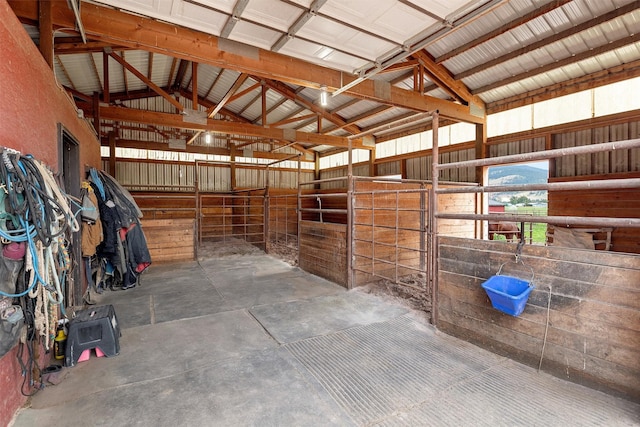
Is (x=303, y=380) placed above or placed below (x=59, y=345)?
below

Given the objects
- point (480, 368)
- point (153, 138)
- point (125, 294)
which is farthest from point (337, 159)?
point (480, 368)

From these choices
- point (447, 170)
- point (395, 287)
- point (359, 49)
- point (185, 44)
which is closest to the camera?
point (359, 49)

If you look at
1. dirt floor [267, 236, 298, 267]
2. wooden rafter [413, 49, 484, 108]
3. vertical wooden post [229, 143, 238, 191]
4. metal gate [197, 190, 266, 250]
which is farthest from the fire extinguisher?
vertical wooden post [229, 143, 238, 191]

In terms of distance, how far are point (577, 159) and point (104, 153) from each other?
12977 millimetres

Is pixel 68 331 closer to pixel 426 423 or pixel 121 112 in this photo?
pixel 426 423

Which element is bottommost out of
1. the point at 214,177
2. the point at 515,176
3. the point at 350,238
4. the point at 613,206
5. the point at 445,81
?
the point at 350,238

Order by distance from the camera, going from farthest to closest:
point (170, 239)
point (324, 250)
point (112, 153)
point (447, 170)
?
point (112, 153) → point (447, 170) → point (170, 239) → point (324, 250)

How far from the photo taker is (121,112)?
654 centimetres

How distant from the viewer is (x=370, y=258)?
385 cm

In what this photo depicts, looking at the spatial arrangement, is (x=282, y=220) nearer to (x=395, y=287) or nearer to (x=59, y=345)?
(x=395, y=287)

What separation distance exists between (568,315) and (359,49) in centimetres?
288

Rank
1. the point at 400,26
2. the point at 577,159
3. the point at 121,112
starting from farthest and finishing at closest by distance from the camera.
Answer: the point at 121,112, the point at 577,159, the point at 400,26

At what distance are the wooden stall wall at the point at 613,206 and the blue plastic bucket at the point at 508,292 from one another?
15.3 ft

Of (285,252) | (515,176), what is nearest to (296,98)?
(285,252)
